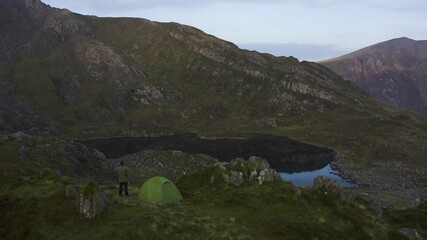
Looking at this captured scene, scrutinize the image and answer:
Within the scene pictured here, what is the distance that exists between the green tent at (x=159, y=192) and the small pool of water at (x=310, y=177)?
59.0m

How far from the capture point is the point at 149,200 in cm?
3541

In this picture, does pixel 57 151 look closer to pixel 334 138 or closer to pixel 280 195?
pixel 280 195

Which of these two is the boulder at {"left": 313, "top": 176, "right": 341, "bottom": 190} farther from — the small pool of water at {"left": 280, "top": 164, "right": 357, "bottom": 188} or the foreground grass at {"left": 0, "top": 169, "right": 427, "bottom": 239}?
the small pool of water at {"left": 280, "top": 164, "right": 357, "bottom": 188}

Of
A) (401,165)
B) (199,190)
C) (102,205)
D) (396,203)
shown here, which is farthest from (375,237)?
(401,165)

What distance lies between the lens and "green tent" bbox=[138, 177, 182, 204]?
116ft

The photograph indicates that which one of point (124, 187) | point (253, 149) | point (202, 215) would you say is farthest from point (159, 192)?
point (253, 149)

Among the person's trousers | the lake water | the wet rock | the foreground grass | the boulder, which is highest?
the boulder

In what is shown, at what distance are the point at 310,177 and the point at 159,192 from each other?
70746mm

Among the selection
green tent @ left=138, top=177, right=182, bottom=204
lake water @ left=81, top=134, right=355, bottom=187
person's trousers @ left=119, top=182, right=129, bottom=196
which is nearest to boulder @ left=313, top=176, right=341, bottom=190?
green tent @ left=138, top=177, right=182, bottom=204

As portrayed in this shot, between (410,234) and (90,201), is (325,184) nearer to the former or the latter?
(410,234)

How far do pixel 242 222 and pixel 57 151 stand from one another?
45568 mm

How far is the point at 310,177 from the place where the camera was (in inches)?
3947

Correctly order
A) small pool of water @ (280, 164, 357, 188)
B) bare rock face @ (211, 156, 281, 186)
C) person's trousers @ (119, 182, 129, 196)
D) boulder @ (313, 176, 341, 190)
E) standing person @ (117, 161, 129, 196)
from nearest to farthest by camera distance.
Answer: standing person @ (117, 161, 129, 196) < person's trousers @ (119, 182, 129, 196) < boulder @ (313, 176, 341, 190) < bare rock face @ (211, 156, 281, 186) < small pool of water @ (280, 164, 357, 188)

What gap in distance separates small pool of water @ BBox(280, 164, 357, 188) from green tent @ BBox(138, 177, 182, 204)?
58976mm
